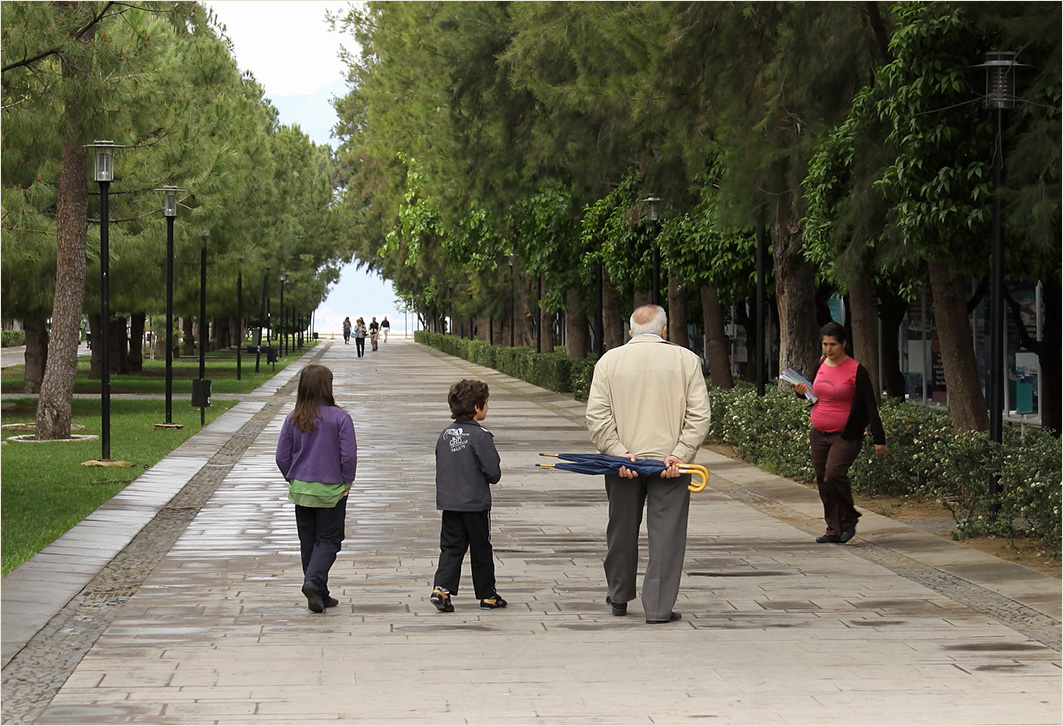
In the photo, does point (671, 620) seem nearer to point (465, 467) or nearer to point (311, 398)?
point (465, 467)

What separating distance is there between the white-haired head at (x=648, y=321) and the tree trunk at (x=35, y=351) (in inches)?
958

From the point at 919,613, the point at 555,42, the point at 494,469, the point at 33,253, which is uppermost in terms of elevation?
the point at 555,42

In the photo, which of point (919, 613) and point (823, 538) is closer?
point (919, 613)

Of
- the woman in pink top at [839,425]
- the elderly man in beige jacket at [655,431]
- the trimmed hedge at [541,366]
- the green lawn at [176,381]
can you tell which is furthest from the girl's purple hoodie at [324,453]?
the green lawn at [176,381]

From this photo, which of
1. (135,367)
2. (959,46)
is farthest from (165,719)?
(135,367)

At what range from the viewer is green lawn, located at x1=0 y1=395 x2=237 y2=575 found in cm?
1129

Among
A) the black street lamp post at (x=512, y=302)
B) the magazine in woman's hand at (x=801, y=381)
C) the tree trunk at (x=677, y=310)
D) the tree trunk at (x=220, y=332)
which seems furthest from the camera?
the tree trunk at (x=220, y=332)

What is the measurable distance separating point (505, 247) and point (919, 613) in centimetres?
2765

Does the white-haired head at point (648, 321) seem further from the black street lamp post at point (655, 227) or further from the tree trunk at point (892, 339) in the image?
the tree trunk at point (892, 339)

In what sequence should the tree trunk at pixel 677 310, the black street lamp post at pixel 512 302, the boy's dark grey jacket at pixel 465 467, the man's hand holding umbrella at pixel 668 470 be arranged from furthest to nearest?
1. the black street lamp post at pixel 512 302
2. the tree trunk at pixel 677 310
3. the boy's dark grey jacket at pixel 465 467
4. the man's hand holding umbrella at pixel 668 470

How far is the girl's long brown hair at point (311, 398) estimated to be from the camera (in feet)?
27.1

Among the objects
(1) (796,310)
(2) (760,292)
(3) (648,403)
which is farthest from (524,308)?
(3) (648,403)

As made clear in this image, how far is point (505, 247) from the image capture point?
116 feet

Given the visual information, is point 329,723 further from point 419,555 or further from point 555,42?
point 555,42
